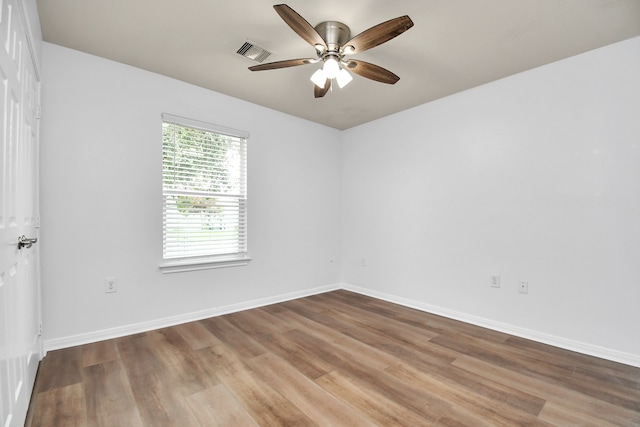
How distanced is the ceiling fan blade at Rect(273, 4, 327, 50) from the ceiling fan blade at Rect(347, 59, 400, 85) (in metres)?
0.31

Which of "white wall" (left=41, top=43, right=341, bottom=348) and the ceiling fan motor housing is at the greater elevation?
the ceiling fan motor housing

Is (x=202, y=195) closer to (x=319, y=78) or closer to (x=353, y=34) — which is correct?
(x=319, y=78)

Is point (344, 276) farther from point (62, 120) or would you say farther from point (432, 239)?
point (62, 120)

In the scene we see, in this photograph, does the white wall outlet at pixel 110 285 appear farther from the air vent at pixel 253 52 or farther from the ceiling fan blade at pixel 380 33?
the ceiling fan blade at pixel 380 33

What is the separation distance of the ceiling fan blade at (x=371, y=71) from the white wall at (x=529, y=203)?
4.48ft

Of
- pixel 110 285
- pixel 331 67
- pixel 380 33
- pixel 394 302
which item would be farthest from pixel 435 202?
pixel 110 285

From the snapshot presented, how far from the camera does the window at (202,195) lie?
314cm

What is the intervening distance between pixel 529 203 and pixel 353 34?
2.22m

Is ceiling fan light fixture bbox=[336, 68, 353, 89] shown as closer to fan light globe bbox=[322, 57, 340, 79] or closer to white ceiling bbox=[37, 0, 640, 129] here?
fan light globe bbox=[322, 57, 340, 79]

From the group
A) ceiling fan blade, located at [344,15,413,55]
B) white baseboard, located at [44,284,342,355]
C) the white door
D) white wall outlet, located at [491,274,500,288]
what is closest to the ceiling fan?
ceiling fan blade, located at [344,15,413,55]

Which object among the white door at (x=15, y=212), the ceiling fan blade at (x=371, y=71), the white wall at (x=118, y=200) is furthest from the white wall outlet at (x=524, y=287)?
the white door at (x=15, y=212)

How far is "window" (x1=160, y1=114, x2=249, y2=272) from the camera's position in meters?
3.14

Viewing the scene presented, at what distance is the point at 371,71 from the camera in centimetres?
242

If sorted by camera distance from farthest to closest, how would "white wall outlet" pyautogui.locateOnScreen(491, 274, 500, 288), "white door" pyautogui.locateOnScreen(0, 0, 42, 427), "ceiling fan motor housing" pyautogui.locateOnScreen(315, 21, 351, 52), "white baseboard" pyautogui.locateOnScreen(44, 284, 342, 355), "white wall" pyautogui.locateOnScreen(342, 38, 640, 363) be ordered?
1. "white wall outlet" pyautogui.locateOnScreen(491, 274, 500, 288)
2. "white baseboard" pyautogui.locateOnScreen(44, 284, 342, 355)
3. "white wall" pyautogui.locateOnScreen(342, 38, 640, 363)
4. "ceiling fan motor housing" pyautogui.locateOnScreen(315, 21, 351, 52)
5. "white door" pyautogui.locateOnScreen(0, 0, 42, 427)
